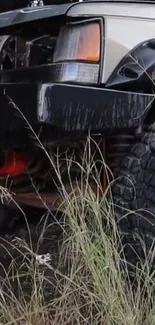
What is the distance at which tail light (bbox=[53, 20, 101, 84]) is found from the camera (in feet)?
9.77

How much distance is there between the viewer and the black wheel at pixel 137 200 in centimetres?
289

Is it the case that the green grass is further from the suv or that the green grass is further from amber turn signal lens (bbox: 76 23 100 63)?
amber turn signal lens (bbox: 76 23 100 63)

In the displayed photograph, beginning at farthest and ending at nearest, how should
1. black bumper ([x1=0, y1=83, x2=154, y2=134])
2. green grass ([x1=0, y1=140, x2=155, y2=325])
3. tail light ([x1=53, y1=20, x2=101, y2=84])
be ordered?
tail light ([x1=53, y1=20, x2=101, y2=84])
black bumper ([x1=0, y1=83, x2=154, y2=134])
green grass ([x1=0, y1=140, x2=155, y2=325])

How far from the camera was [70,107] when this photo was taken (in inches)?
111

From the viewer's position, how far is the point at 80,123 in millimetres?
2877

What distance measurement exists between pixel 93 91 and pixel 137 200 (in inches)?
19.7

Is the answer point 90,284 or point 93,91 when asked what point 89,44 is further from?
point 90,284

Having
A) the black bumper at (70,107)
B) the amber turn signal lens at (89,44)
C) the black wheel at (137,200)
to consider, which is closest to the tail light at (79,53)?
the amber turn signal lens at (89,44)

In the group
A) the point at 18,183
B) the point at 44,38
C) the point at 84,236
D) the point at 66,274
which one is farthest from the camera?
the point at 18,183

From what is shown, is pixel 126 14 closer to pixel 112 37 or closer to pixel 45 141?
pixel 112 37

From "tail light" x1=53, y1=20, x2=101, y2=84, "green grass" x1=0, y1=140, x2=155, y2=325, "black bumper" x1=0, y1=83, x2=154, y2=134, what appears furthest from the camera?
"tail light" x1=53, y1=20, x2=101, y2=84

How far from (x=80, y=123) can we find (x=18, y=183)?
982mm

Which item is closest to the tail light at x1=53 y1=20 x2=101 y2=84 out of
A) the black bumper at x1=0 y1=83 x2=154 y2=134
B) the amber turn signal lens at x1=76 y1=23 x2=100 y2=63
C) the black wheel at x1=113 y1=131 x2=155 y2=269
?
the amber turn signal lens at x1=76 y1=23 x2=100 y2=63

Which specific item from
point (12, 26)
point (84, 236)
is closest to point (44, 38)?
point (12, 26)
